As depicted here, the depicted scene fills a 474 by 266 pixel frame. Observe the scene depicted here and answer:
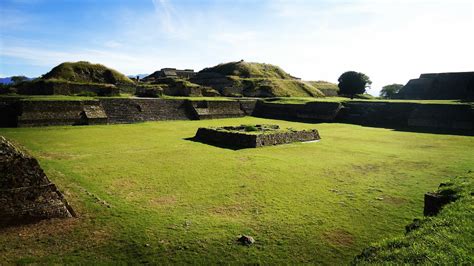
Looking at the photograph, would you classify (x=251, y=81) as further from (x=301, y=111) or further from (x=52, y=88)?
(x=52, y=88)

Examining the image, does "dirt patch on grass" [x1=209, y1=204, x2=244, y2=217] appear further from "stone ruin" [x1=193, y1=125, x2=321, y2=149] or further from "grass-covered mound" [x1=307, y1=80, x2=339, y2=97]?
"grass-covered mound" [x1=307, y1=80, x2=339, y2=97]

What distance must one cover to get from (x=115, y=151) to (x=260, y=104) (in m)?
23.4

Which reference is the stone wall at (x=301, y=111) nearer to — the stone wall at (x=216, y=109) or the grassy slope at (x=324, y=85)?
the stone wall at (x=216, y=109)

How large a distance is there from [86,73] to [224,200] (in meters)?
35.3

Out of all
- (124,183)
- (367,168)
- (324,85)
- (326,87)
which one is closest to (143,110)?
(124,183)

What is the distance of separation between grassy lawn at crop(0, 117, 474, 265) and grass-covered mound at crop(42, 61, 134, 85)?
23777 mm

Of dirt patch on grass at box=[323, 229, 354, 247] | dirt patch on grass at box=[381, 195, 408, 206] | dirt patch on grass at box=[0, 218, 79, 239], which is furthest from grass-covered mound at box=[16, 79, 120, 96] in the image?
dirt patch on grass at box=[323, 229, 354, 247]

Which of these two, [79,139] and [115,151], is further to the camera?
[79,139]

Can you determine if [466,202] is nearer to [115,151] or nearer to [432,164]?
[432,164]

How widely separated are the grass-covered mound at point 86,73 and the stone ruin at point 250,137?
23.9m

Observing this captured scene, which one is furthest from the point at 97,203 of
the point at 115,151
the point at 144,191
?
the point at 115,151

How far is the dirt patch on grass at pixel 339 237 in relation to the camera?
5.78 m

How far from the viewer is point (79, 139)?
52.5 feet

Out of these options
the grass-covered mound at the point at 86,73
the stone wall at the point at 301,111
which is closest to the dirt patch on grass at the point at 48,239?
the stone wall at the point at 301,111
